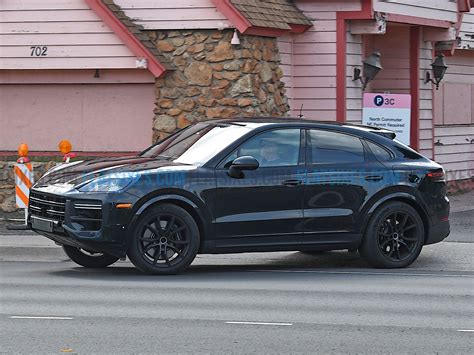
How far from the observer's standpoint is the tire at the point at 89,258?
1322cm

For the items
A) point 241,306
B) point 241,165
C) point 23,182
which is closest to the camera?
point 241,306

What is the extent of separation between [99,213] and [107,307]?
1.89 metres

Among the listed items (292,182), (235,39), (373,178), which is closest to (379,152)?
(373,178)

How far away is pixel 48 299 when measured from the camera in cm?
1070

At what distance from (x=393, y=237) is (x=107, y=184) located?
3.23 meters

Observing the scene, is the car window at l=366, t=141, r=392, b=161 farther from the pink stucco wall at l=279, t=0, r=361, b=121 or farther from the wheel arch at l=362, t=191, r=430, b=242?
the pink stucco wall at l=279, t=0, r=361, b=121

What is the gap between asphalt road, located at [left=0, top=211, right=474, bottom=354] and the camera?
28.5ft

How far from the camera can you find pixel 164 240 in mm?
12156

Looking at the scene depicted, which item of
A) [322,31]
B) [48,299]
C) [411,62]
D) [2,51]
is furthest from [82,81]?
[48,299]

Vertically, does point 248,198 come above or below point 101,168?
below

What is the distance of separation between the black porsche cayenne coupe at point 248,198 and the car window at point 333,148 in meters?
0.01

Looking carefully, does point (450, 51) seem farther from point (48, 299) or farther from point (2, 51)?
point (48, 299)

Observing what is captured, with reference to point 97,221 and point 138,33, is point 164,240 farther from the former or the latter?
point 138,33

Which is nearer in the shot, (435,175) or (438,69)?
(435,175)
